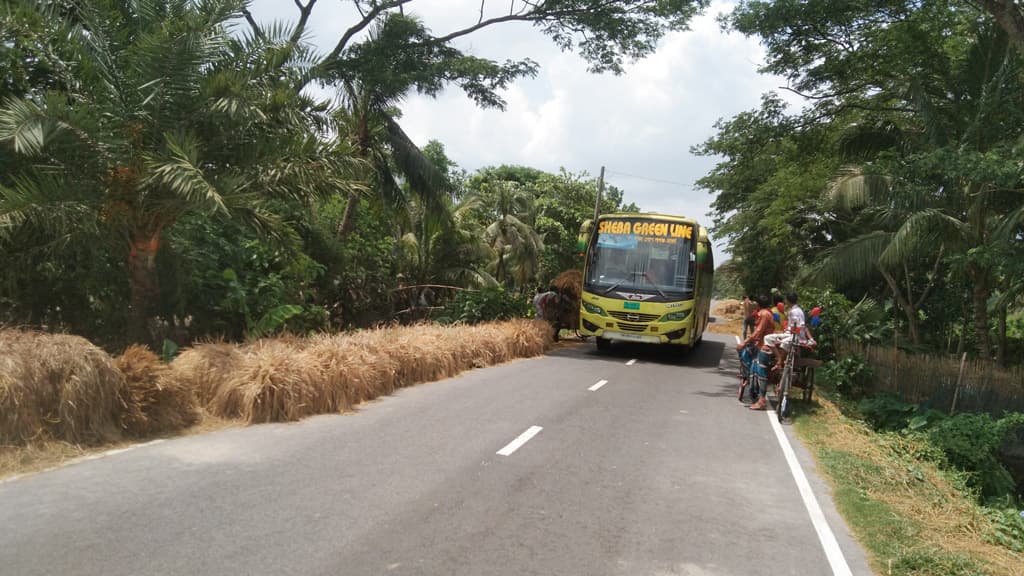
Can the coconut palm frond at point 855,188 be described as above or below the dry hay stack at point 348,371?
above

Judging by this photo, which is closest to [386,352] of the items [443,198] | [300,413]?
[300,413]

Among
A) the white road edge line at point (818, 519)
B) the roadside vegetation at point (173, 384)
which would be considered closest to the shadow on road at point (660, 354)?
the roadside vegetation at point (173, 384)

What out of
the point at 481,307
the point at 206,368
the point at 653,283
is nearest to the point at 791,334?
the point at 653,283

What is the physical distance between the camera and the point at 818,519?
19.7 feet

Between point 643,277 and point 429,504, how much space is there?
12.5m

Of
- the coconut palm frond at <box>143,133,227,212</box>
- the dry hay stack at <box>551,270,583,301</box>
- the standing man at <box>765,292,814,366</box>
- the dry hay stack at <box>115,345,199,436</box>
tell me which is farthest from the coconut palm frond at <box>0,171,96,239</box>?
the dry hay stack at <box>551,270,583,301</box>

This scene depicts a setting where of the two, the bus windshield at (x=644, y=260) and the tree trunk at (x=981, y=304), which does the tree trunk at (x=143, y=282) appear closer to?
the bus windshield at (x=644, y=260)

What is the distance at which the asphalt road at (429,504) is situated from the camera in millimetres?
4543

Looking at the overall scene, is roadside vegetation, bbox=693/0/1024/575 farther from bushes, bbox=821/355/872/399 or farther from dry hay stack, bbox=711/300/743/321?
dry hay stack, bbox=711/300/743/321

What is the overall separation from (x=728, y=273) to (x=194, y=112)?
125 feet

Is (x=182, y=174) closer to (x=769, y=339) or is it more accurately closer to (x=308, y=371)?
(x=308, y=371)

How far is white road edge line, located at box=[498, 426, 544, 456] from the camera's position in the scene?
296 inches

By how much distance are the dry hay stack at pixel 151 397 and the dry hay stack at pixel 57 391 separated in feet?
0.45

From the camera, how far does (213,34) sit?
10570mm
